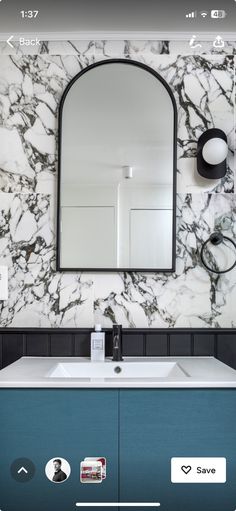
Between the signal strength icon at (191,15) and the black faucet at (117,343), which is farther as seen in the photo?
the black faucet at (117,343)

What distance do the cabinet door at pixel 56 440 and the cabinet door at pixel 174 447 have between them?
47 millimetres

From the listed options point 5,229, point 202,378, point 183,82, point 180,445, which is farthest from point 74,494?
point 183,82

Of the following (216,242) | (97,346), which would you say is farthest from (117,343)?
(216,242)

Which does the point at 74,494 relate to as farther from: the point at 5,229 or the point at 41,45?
the point at 41,45

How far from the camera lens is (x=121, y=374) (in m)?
1.79

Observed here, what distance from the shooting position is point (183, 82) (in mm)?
1998

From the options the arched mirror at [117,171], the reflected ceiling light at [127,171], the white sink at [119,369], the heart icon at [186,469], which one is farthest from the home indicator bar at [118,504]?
the reflected ceiling light at [127,171]

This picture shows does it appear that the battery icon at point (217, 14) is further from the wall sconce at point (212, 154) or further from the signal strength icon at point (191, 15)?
the wall sconce at point (212, 154)

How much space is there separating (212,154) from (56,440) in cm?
125

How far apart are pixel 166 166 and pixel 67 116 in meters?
0.48

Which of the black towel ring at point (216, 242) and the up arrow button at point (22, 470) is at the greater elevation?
the black towel ring at point (216, 242)

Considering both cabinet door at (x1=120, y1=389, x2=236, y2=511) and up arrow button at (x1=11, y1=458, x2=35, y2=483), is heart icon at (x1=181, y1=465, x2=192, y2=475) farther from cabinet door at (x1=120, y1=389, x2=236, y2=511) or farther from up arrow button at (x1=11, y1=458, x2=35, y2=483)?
up arrow button at (x1=11, y1=458, x2=35, y2=483)

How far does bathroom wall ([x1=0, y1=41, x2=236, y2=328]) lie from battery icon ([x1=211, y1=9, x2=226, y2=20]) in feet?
0.82

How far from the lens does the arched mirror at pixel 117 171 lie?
195cm
